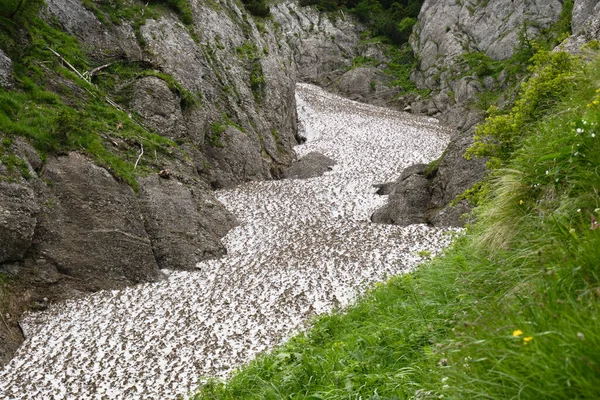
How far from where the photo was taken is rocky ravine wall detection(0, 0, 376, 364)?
11.0 meters

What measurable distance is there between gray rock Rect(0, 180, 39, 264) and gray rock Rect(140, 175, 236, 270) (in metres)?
3.56

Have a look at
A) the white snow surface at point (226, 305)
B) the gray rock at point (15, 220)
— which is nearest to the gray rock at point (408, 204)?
the white snow surface at point (226, 305)

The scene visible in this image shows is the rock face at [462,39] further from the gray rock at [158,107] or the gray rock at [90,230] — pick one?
the gray rock at [90,230]

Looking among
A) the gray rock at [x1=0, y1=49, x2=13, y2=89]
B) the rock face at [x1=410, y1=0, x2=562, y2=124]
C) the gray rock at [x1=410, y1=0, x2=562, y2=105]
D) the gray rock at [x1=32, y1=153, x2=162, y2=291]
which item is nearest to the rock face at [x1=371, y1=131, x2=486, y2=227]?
the gray rock at [x1=32, y1=153, x2=162, y2=291]

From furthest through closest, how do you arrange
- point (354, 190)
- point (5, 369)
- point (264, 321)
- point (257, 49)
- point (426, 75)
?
point (426, 75), point (257, 49), point (354, 190), point (264, 321), point (5, 369)

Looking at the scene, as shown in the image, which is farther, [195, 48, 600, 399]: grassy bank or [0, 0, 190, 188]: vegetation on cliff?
[0, 0, 190, 188]: vegetation on cliff

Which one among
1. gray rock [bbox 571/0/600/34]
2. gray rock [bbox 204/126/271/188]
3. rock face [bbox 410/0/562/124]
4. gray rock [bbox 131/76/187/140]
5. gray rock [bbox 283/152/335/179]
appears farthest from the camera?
rock face [bbox 410/0/562/124]

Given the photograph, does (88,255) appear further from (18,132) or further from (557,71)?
(557,71)

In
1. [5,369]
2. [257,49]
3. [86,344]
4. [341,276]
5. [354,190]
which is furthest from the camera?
[257,49]

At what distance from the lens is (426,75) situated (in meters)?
47.7

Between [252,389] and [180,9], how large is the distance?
2831 centimetres

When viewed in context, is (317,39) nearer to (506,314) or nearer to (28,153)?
(28,153)

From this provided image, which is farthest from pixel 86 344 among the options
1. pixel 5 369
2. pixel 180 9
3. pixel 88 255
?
pixel 180 9

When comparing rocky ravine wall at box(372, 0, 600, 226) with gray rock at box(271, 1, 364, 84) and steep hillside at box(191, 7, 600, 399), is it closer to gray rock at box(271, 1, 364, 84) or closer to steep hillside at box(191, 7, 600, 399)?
gray rock at box(271, 1, 364, 84)
